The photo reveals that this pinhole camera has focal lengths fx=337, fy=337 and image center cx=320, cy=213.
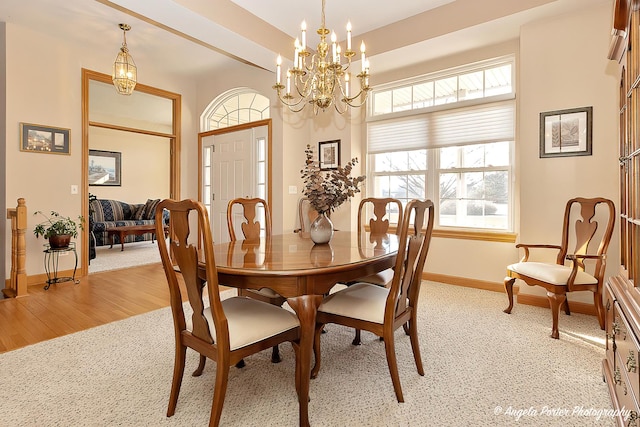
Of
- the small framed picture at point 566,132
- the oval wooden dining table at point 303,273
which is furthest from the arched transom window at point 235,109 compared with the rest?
the oval wooden dining table at point 303,273

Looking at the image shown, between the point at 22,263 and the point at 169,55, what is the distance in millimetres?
3040

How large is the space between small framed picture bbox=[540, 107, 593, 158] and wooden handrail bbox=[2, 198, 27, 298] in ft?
16.6

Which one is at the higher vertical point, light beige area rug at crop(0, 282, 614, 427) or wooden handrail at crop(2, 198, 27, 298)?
wooden handrail at crop(2, 198, 27, 298)

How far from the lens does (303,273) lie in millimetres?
1429

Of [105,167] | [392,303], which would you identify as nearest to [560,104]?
[392,303]

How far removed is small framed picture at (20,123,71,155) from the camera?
3.78m

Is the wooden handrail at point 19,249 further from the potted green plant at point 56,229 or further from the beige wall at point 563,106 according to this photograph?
the beige wall at point 563,106

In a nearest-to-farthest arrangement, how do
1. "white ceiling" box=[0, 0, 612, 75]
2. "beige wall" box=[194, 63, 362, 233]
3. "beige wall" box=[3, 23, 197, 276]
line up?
"white ceiling" box=[0, 0, 612, 75] → "beige wall" box=[3, 23, 197, 276] → "beige wall" box=[194, 63, 362, 233]

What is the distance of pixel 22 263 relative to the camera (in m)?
3.45

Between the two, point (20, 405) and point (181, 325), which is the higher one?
point (181, 325)

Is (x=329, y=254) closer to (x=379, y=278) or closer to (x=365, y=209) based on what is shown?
(x=379, y=278)

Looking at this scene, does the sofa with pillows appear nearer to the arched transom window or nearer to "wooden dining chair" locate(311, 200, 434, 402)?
the arched transom window

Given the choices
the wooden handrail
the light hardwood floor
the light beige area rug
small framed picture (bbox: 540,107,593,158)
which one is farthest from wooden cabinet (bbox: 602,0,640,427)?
the wooden handrail

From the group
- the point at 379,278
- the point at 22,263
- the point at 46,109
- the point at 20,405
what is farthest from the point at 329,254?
the point at 46,109
